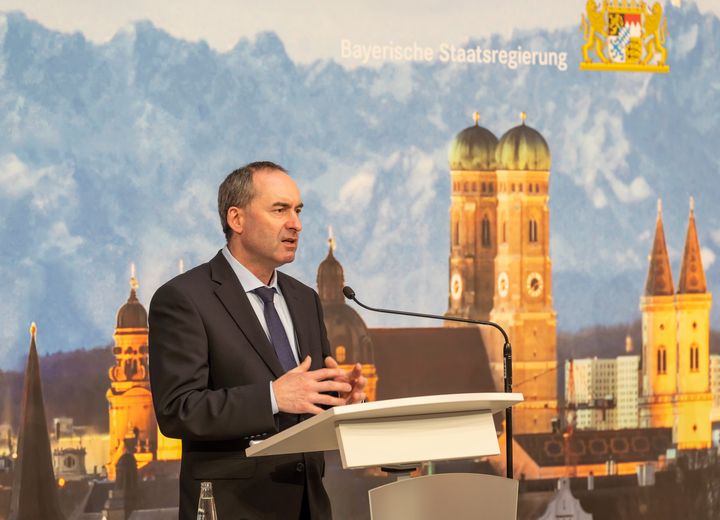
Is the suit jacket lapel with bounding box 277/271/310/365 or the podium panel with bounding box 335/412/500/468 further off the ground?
the suit jacket lapel with bounding box 277/271/310/365

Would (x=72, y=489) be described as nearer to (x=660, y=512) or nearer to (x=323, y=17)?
(x=323, y=17)

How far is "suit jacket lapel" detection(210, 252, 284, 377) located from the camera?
2.56m

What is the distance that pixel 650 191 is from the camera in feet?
Answer: 19.3

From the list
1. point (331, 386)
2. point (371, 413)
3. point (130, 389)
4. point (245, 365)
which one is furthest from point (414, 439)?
point (130, 389)

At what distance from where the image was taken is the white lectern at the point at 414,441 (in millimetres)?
2023

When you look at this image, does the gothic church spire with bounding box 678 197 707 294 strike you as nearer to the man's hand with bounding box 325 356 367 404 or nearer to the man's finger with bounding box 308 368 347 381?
the man's hand with bounding box 325 356 367 404

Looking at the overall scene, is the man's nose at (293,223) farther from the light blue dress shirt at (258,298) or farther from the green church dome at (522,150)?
the green church dome at (522,150)

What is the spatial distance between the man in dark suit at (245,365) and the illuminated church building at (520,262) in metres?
3.03

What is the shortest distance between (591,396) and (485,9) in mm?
2247

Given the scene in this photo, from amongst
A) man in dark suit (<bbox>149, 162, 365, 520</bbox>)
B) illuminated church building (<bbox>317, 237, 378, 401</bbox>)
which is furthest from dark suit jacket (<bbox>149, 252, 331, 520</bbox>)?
illuminated church building (<bbox>317, 237, 378, 401</bbox>)

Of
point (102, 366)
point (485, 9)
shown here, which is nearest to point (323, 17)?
point (485, 9)

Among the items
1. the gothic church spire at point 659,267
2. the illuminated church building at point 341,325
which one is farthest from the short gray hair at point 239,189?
the gothic church spire at point 659,267

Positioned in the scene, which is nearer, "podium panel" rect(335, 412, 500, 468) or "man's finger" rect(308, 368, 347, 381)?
"podium panel" rect(335, 412, 500, 468)

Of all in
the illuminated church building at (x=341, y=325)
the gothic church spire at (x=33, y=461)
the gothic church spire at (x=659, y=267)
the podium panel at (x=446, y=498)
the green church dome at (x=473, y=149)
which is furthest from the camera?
the gothic church spire at (x=659, y=267)
